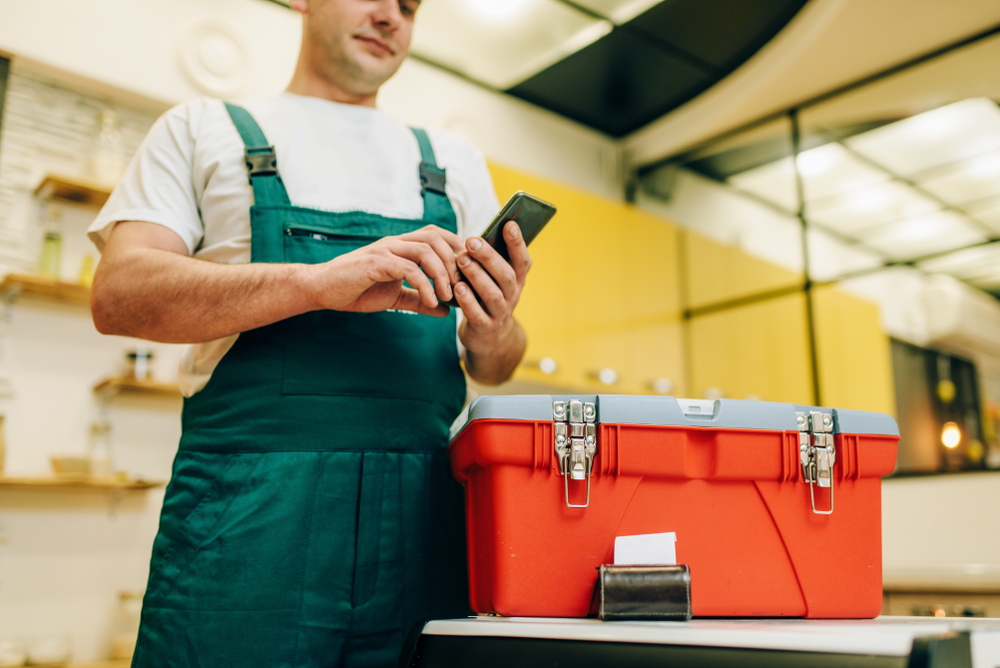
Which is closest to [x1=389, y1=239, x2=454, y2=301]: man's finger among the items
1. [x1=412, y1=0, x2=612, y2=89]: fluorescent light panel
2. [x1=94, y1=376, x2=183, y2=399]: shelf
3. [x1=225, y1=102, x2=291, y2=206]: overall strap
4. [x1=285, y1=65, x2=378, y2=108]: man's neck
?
[x1=225, y1=102, x2=291, y2=206]: overall strap

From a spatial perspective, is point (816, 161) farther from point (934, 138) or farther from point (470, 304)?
point (470, 304)

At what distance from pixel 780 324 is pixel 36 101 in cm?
308

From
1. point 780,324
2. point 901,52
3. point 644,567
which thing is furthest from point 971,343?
point 644,567

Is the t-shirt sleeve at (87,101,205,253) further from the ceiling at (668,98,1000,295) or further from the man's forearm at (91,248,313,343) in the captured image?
the ceiling at (668,98,1000,295)

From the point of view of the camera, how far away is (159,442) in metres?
2.68

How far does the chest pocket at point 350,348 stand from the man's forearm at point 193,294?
74mm

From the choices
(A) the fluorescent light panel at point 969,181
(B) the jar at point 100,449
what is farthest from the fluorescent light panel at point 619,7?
(B) the jar at point 100,449

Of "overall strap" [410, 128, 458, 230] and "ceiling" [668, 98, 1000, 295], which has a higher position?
"ceiling" [668, 98, 1000, 295]

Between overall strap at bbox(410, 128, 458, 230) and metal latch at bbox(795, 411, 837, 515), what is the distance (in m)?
0.52

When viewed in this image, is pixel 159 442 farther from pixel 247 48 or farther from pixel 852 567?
pixel 852 567

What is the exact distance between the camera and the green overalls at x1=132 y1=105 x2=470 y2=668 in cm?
82

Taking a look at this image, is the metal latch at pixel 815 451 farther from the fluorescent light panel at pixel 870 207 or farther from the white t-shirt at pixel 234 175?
the fluorescent light panel at pixel 870 207

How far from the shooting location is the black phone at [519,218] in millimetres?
803

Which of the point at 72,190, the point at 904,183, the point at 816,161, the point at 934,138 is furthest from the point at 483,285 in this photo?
the point at 904,183
